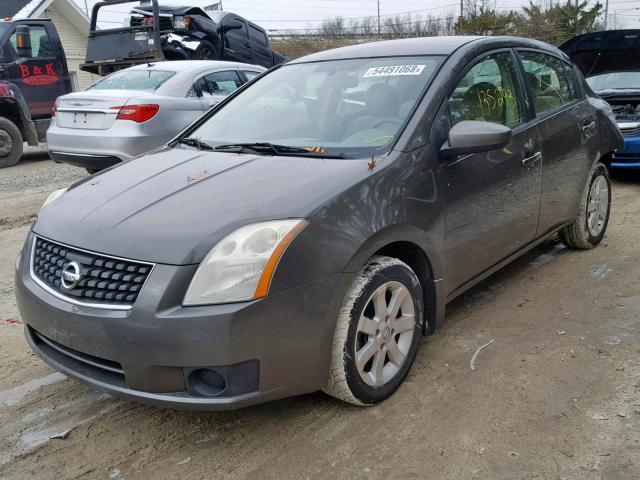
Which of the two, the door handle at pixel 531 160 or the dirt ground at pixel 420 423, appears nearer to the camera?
the dirt ground at pixel 420 423

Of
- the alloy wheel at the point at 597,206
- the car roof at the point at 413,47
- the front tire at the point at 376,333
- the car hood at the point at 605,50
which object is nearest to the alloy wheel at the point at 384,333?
the front tire at the point at 376,333

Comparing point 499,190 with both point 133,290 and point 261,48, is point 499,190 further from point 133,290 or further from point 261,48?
point 261,48

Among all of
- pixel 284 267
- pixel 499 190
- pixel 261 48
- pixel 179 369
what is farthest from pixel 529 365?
pixel 261 48

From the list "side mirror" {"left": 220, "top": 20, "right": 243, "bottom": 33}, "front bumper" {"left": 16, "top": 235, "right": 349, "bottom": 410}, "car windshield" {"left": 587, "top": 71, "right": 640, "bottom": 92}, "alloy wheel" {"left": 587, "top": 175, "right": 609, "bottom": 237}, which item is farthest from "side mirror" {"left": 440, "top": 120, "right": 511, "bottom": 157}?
"side mirror" {"left": 220, "top": 20, "right": 243, "bottom": 33}

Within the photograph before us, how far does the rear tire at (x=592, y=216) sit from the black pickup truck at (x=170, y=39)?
8381mm

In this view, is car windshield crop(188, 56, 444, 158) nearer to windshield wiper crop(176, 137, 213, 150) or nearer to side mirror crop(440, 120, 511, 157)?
windshield wiper crop(176, 137, 213, 150)

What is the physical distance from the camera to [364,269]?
2.70 metres

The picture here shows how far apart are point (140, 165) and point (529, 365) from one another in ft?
7.69

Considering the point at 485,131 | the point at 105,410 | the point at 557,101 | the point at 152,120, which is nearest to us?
the point at 105,410

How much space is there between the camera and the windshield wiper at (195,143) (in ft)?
11.5

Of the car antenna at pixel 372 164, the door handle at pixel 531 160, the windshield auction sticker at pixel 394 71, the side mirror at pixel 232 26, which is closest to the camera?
the car antenna at pixel 372 164

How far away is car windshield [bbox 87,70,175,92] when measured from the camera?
7519 mm

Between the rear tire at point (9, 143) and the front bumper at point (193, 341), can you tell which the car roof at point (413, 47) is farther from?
the rear tire at point (9, 143)

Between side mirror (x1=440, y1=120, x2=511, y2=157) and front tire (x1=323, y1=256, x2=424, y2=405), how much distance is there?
27.0 inches
